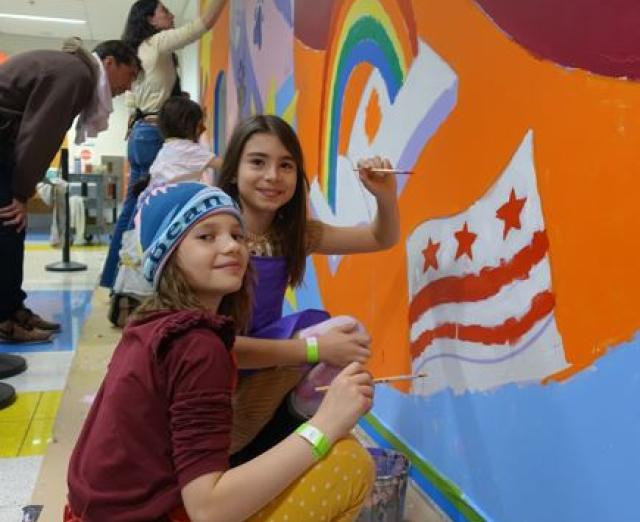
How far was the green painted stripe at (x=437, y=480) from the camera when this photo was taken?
138 cm

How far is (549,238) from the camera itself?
1.14m

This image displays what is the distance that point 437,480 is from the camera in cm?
151

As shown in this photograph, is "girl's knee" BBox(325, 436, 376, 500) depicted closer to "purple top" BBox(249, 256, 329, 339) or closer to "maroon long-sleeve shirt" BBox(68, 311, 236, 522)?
"maroon long-sleeve shirt" BBox(68, 311, 236, 522)

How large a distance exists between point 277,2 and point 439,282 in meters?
1.83

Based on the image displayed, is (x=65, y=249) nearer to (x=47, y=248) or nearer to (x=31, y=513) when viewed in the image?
(x=47, y=248)

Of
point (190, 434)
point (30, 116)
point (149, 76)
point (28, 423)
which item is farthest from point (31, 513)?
point (149, 76)

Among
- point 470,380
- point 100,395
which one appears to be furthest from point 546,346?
point 100,395

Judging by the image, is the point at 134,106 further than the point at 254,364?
Yes

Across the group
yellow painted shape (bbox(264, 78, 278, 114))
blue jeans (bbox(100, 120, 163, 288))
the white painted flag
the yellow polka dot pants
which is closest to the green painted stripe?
the white painted flag

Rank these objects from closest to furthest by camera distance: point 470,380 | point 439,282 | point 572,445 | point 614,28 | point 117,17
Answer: point 614,28, point 572,445, point 470,380, point 439,282, point 117,17

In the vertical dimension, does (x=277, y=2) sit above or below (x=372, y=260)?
above

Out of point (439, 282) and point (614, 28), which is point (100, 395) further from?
point (614, 28)

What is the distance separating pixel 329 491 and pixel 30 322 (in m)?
2.49

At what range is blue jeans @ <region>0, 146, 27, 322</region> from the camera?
7.58ft
